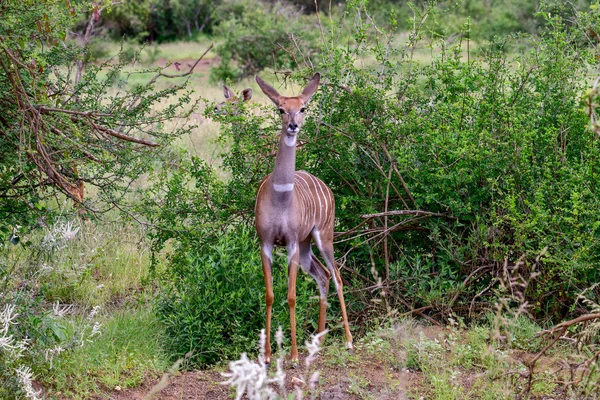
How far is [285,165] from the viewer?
4914 mm

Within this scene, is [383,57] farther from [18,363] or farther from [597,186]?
[18,363]

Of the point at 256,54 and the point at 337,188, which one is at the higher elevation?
the point at 337,188

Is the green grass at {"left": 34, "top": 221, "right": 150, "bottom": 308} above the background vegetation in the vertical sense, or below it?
below

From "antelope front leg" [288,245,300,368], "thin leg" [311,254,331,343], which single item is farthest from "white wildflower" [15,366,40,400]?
"thin leg" [311,254,331,343]

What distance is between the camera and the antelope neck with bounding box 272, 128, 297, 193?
4.89m

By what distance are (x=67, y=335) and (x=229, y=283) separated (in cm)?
103

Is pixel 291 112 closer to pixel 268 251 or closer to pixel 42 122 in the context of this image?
pixel 268 251

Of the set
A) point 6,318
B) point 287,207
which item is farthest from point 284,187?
point 6,318

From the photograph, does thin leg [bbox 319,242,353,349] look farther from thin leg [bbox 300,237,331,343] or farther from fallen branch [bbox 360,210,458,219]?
fallen branch [bbox 360,210,458,219]

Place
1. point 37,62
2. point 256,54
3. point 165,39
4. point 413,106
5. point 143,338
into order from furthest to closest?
1. point 165,39
2. point 256,54
3. point 413,106
4. point 143,338
5. point 37,62

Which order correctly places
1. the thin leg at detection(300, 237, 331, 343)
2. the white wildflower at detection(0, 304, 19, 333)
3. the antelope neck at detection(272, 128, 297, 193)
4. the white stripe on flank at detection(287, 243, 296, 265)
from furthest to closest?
the thin leg at detection(300, 237, 331, 343)
the white stripe on flank at detection(287, 243, 296, 265)
the antelope neck at detection(272, 128, 297, 193)
the white wildflower at detection(0, 304, 19, 333)

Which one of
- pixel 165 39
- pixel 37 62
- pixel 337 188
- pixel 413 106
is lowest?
pixel 165 39

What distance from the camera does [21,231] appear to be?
15.9 ft

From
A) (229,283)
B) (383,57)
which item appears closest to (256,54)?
(383,57)
